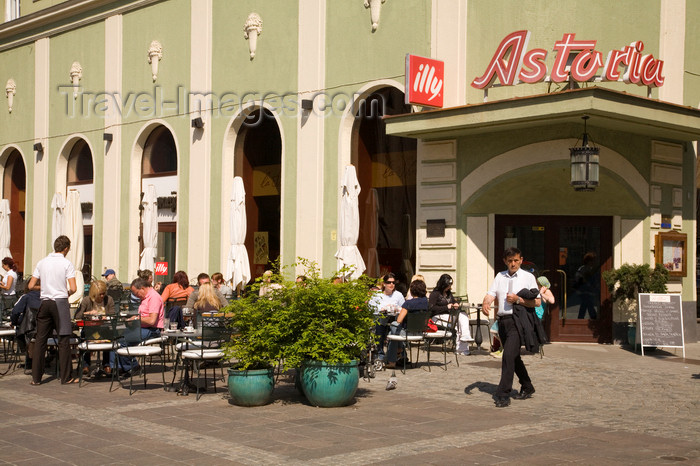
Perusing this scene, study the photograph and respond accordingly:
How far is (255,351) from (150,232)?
12.7 meters

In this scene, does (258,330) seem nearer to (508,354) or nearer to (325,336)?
(325,336)

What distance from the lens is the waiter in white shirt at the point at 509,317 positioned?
1065 cm

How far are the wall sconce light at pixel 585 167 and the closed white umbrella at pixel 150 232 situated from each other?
11.0 meters

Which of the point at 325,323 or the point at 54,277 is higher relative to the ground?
the point at 54,277

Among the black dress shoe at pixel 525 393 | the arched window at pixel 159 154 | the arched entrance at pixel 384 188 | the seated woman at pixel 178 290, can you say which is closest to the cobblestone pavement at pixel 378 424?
the black dress shoe at pixel 525 393

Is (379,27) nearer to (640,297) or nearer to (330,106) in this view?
(330,106)

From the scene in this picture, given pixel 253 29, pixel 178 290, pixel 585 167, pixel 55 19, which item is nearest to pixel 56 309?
pixel 178 290

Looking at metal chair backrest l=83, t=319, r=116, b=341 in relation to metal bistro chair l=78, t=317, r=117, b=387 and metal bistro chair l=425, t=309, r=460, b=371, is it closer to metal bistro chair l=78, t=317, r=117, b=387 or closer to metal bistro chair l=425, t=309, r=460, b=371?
metal bistro chair l=78, t=317, r=117, b=387

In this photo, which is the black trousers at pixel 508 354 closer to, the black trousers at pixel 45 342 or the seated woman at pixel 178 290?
the black trousers at pixel 45 342

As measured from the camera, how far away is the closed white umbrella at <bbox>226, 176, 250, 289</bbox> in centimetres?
2064

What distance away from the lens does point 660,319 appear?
16375 mm

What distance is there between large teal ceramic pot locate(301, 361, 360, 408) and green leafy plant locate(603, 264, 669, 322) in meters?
8.26

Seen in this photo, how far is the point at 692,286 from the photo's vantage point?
18.5m

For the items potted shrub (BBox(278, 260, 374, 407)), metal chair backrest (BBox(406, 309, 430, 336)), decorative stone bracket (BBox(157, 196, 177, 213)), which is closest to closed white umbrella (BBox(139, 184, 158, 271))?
decorative stone bracket (BBox(157, 196, 177, 213))
